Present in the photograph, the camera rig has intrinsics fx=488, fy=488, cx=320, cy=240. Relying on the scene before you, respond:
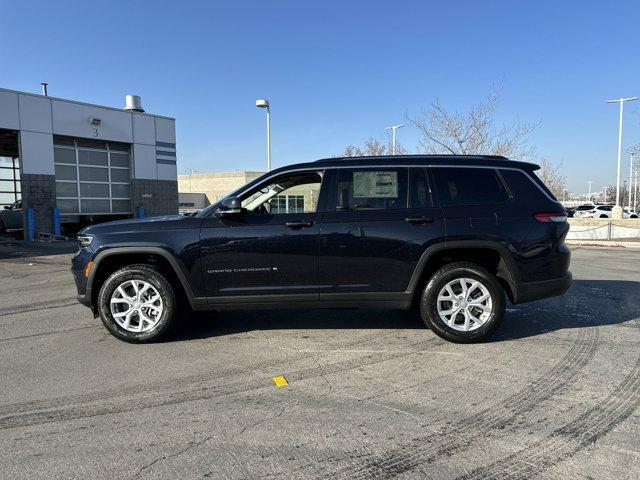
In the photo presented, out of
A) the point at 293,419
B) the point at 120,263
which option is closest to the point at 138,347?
the point at 120,263

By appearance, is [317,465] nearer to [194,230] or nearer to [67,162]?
[194,230]

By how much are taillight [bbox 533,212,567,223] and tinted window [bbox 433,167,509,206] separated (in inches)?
15.2

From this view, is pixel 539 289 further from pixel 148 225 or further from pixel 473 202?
pixel 148 225

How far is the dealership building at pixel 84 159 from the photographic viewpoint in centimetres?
1895

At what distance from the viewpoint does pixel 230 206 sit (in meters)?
4.98

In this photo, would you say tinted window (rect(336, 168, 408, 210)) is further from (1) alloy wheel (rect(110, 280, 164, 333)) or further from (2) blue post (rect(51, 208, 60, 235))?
(2) blue post (rect(51, 208, 60, 235))

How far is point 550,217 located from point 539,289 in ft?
2.52

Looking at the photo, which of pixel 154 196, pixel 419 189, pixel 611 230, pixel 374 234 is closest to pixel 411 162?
pixel 419 189

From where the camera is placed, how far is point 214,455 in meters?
3.00

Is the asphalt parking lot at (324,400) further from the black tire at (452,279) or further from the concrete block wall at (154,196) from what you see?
the concrete block wall at (154,196)

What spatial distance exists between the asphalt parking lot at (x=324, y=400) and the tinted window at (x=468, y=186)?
1510 millimetres

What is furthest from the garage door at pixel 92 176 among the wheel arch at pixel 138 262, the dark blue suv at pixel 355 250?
the dark blue suv at pixel 355 250

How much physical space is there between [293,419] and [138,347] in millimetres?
2390

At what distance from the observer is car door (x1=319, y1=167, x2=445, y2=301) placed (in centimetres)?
501
